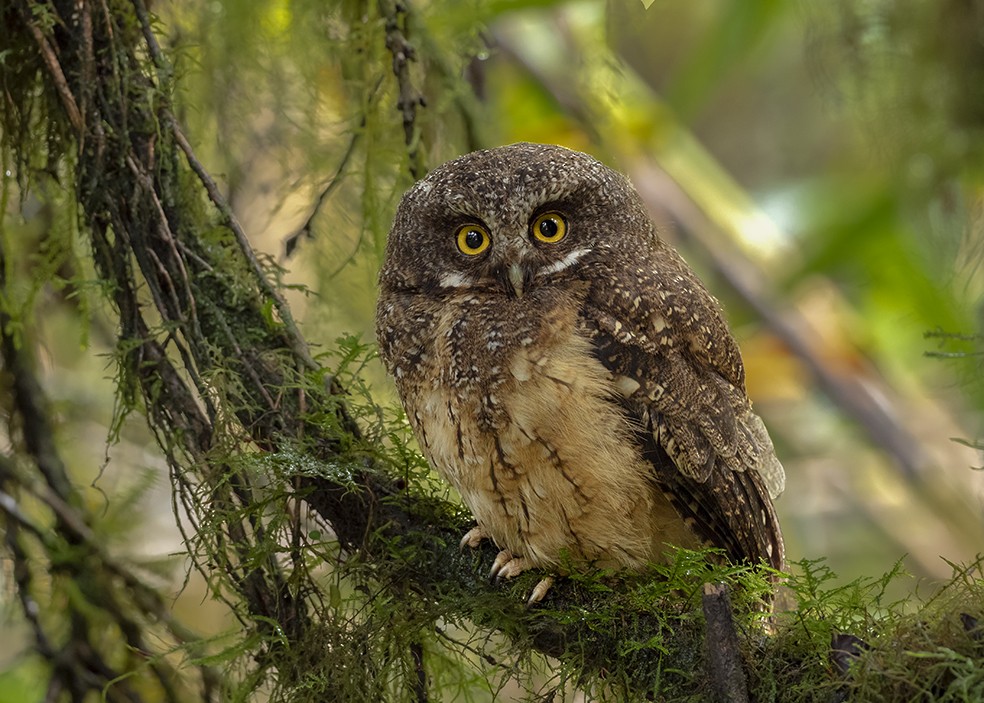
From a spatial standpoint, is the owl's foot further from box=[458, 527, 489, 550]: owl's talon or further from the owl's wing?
the owl's wing

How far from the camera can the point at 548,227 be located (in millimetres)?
2096

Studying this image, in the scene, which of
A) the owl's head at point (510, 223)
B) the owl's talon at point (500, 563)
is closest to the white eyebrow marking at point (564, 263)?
the owl's head at point (510, 223)

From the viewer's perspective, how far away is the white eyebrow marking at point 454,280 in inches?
82.5

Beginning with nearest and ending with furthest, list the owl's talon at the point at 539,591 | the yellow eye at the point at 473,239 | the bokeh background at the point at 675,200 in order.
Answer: the owl's talon at the point at 539,591
the yellow eye at the point at 473,239
the bokeh background at the point at 675,200

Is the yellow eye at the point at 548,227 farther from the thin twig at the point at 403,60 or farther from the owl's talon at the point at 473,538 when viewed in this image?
the owl's talon at the point at 473,538

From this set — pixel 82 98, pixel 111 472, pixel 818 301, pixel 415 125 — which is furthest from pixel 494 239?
pixel 818 301

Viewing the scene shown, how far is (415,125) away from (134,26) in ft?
1.96

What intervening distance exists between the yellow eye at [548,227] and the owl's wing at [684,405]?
0.14 m

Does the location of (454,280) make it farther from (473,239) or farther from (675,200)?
(675,200)

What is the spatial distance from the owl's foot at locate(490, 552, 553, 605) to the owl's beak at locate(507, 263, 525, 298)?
0.49 meters

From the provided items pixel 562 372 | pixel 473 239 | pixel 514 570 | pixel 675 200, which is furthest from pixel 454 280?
pixel 675 200

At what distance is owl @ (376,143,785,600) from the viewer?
6.38 ft

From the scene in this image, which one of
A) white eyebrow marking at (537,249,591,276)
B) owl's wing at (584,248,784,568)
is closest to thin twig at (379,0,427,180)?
white eyebrow marking at (537,249,591,276)

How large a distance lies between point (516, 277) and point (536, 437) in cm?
31
